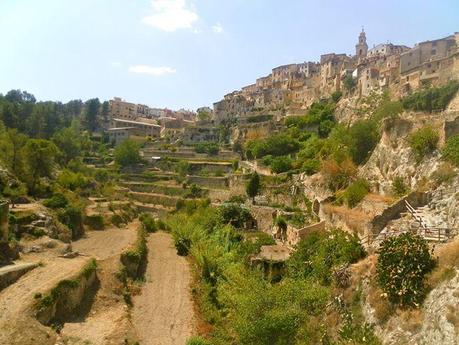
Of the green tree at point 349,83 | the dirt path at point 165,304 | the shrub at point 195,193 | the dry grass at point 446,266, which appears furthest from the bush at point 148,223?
the green tree at point 349,83

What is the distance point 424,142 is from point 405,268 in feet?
38.5

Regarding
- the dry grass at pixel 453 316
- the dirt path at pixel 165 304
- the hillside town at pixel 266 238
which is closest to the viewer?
the dry grass at pixel 453 316

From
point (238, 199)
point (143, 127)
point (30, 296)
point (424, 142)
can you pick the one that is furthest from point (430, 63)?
point (143, 127)

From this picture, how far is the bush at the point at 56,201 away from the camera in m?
34.9

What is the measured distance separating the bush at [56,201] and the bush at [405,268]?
26985mm

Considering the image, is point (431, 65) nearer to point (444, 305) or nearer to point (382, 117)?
point (382, 117)

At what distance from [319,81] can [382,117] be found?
5070 cm

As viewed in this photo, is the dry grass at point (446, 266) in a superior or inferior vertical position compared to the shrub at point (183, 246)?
superior

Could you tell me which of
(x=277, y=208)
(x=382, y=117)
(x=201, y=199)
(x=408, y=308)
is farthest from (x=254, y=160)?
(x=408, y=308)

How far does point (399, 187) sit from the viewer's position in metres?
24.4

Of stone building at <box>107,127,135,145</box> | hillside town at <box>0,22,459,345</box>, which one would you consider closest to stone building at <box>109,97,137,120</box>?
stone building at <box>107,127,135,145</box>

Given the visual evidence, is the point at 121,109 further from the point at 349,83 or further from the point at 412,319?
the point at 412,319

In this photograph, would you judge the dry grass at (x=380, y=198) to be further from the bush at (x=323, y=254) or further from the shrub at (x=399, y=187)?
the bush at (x=323, y=254)

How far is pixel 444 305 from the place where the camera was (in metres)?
12.8
